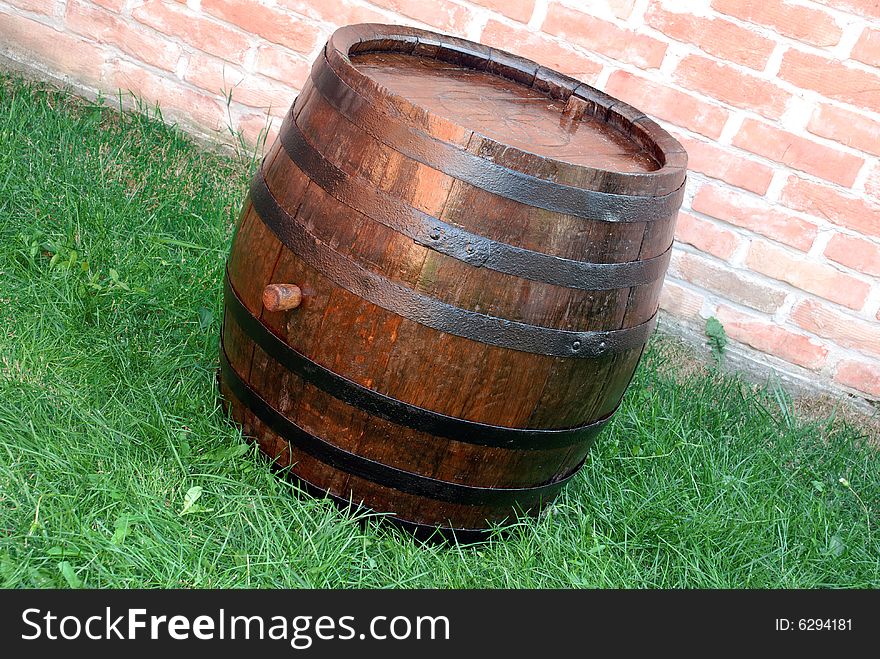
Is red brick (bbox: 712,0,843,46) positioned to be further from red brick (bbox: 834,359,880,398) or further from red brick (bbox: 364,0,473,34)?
red brick (bbox: 834,359,880,398)

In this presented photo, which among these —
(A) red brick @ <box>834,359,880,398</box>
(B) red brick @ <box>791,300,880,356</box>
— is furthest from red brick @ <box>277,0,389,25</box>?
(A) red brick @ <box>834,359,880,398</box>

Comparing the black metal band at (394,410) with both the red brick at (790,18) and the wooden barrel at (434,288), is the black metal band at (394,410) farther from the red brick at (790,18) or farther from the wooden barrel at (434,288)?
the red brick at (790,18)

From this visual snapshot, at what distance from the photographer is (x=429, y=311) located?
5.93ft

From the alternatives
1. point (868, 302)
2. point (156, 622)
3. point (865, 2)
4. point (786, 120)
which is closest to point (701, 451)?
point (868, 302)

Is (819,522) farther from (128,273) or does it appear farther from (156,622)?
(128,273)

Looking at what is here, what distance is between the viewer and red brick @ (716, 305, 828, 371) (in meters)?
3.11

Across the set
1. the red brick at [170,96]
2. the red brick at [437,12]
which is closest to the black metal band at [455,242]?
the red brick at [437,12]

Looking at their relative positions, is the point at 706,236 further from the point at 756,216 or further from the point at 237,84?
the point at 237,84

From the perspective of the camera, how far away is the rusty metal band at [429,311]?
1.81 metres

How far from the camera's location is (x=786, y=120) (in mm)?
2875

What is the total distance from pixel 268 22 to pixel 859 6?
6.22ft

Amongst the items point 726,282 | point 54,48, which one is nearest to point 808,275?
point 726,282

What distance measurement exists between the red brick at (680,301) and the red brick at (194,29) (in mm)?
1702

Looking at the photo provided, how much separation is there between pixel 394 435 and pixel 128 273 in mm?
1164
